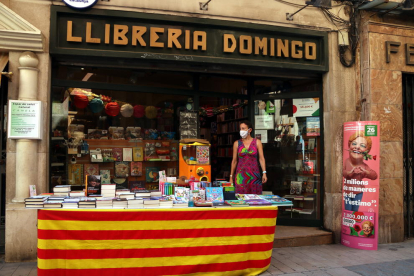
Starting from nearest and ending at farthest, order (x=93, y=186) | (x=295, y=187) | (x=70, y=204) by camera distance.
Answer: (x=70, y=204), (x=93, y=186), (x=295, y=187)

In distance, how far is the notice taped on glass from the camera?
5.26m

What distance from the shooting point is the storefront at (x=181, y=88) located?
5.94 m

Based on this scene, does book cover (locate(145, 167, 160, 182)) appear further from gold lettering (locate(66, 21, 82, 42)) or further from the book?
gold lettering (locate(66, 21, 82, 42))

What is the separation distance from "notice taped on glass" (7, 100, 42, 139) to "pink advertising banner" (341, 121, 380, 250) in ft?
17.4

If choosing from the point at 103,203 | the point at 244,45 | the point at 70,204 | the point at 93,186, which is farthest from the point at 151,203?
the point at 244,45

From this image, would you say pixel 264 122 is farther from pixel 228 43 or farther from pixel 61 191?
pixel 61 191

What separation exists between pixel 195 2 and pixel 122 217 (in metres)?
4.04

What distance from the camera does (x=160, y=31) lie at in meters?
6.05

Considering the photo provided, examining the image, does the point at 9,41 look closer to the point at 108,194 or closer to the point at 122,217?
the point at 108,194

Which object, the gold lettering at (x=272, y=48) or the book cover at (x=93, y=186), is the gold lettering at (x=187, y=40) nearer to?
the gold lettering at (x=272, y=48)

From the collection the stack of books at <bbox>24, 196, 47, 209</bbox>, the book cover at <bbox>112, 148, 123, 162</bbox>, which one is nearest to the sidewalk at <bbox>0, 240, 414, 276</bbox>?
the stack of books at <bbox>24, 196, 47, 209</bbox>

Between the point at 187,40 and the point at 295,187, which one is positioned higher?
the point at 187,40

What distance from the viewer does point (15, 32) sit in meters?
5.29

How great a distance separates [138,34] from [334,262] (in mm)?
4894
